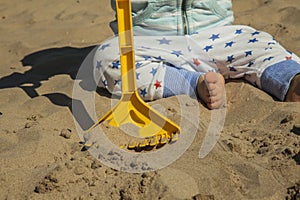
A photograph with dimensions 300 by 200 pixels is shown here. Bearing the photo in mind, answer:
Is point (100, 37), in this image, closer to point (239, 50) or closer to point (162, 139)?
point (239, 50)

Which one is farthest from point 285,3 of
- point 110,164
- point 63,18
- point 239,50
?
point 110,164

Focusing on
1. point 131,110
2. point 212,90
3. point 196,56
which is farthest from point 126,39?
point 196,56

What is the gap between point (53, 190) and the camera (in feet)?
3.42

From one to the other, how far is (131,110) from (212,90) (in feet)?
0.81

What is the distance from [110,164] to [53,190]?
0.14 m

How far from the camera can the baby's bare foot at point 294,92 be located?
4.61 ft

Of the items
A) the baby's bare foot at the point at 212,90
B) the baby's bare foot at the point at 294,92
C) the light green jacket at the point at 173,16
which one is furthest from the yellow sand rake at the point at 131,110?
the light green jacket at the point at 173,16

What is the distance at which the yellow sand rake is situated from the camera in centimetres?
124

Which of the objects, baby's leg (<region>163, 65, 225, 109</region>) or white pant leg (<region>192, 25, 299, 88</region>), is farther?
white pant leg (<region>192, 25, 299, 88</region>)

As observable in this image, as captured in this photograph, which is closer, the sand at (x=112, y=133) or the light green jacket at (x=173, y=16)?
the sand at (x=112, y=133)

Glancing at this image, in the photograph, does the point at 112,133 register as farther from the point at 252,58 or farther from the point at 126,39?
the point at 252,58

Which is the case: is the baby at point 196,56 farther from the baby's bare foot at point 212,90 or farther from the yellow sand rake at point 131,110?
the yellow sand rake at point 131,110

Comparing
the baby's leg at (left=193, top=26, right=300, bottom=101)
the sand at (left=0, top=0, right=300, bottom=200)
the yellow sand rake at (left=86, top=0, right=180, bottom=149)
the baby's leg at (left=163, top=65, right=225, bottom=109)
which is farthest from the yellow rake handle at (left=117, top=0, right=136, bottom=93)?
the baby's leg at (left=193, top=26, right=300, bottom=101)

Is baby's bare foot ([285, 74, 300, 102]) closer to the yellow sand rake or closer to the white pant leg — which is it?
the white pant leg
